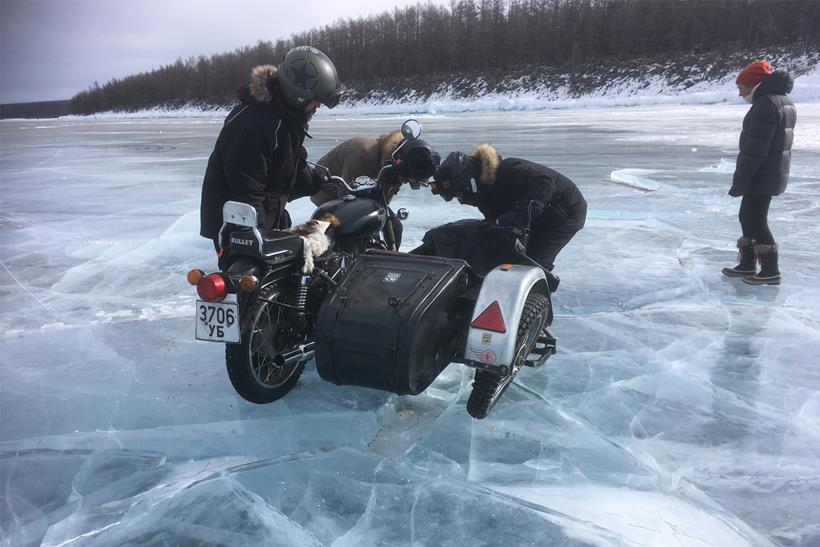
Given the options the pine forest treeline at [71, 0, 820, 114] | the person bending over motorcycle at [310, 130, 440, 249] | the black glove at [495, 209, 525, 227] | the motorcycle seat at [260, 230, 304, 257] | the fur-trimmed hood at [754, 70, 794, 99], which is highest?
the pine forest treeline at [71, 0, 820, 114]

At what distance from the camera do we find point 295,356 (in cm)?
272

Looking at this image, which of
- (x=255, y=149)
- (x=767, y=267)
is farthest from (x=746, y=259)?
(x=255, y=149)

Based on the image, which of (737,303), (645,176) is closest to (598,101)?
(645,176)

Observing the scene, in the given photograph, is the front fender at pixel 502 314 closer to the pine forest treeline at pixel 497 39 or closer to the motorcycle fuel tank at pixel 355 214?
the motorcycle fuel tank at pixel 355 214

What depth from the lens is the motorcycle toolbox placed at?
7.48 feet

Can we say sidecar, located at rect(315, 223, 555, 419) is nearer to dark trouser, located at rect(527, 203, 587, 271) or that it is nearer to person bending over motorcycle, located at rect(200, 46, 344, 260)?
person bending over motorcycle, located at rect(200, 46, 344, 260)

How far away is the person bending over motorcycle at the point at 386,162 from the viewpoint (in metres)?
3.49

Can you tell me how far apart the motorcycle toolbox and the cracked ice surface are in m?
0.39

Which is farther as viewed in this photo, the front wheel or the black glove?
the black glove

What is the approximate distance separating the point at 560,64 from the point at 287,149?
57.9m

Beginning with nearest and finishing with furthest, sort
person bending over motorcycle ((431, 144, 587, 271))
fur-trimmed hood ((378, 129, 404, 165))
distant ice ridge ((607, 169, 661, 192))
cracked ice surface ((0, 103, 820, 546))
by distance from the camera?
cracked ice surface ((0, 103, 820, 546)), person bending over motorcycle ((431, 144, 587, 271)), fur-trimmed hood ((378, 129, 404, 165)), distant ice ridge ((607, 169, 661, 192))

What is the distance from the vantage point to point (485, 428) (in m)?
2.69

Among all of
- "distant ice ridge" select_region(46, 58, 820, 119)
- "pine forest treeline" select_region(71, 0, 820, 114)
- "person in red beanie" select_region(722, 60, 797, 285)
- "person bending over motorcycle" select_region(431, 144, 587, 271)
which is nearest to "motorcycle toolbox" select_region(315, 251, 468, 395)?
"person bending over motorcycle" select_region(431, 144, 587, 271)

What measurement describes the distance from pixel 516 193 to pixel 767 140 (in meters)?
2.30
